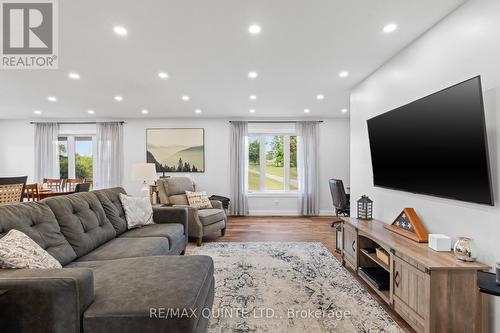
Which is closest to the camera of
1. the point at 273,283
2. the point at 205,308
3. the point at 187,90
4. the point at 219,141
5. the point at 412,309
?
the point at 205,308

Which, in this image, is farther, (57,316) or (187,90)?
(187,90)

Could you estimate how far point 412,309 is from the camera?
178cm

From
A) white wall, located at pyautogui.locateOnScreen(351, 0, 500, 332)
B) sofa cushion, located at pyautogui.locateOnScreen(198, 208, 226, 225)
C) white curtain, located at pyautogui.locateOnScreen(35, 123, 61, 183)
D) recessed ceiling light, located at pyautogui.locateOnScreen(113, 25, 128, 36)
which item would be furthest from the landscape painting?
white wall, located at pyautogui.locateOnScreen(351, 0, 500, 332)

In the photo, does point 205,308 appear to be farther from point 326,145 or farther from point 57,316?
point 326,145

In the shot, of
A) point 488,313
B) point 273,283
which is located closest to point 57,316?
point 273,283

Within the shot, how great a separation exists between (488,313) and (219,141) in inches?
214

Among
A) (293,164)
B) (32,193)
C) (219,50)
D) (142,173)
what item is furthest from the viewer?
(293,164)

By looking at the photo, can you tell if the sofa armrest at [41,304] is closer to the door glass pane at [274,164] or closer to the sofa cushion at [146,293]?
the sofa cushion at [146,293]

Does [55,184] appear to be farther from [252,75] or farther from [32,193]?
[252,75]

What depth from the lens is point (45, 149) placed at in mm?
6215

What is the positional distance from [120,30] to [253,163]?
4.47 meters

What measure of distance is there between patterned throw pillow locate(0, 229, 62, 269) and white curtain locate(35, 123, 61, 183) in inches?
237

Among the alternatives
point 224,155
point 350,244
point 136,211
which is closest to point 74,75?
point 136,211

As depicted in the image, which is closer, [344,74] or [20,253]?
[20,253]
